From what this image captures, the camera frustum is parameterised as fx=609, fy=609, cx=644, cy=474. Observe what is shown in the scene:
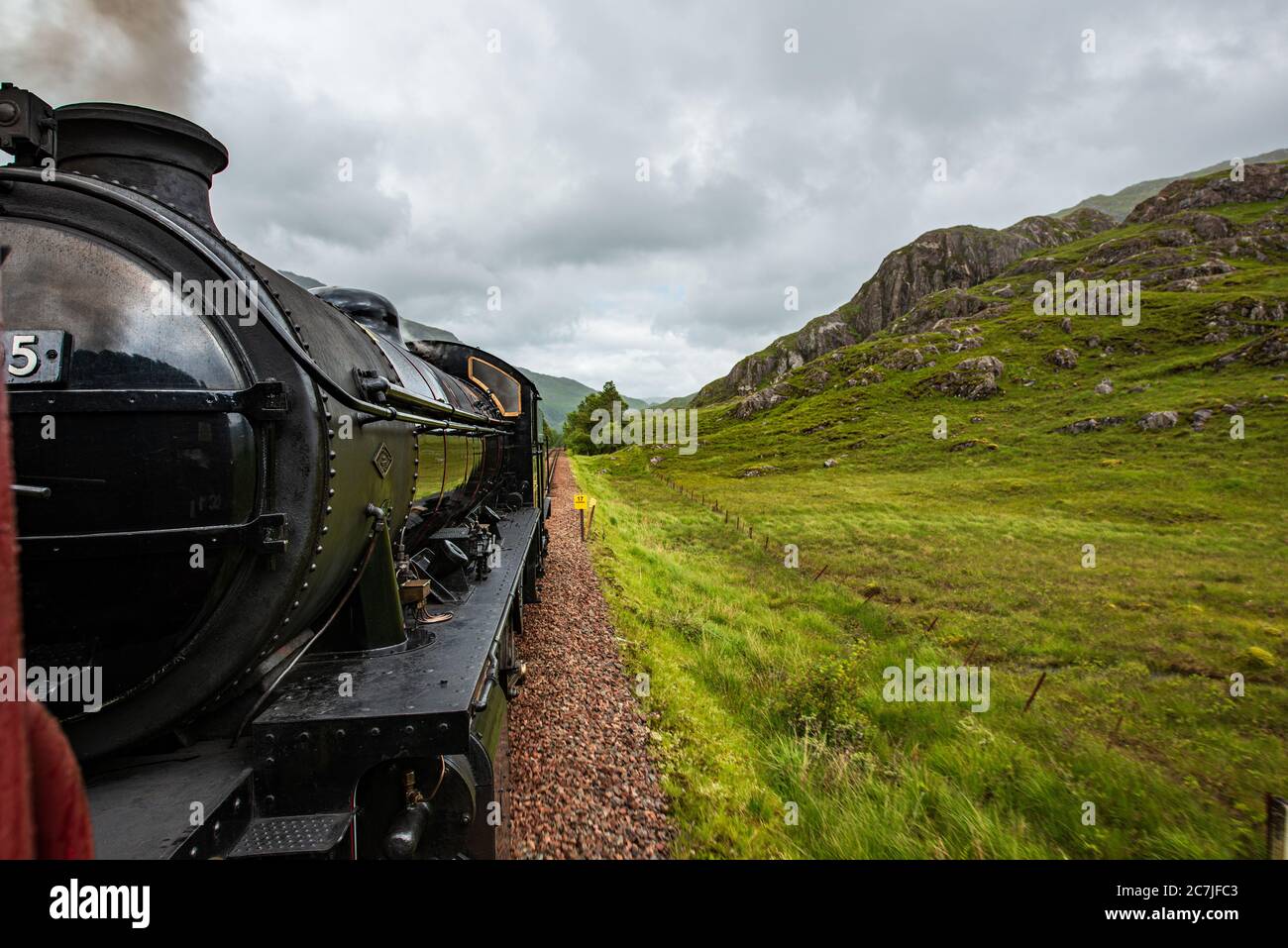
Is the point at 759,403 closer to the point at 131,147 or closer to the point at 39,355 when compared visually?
the point at 131,147

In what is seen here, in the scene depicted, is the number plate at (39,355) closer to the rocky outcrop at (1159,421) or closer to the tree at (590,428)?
the rocky outcrop at (1159,421)

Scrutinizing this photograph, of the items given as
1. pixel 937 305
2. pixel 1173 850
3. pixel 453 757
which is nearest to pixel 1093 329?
pixel 937 305

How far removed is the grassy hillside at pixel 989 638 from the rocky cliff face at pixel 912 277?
97224 millimetres

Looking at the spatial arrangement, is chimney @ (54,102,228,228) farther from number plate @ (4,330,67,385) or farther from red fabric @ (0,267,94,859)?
red fabric @ (0,267,94,859)

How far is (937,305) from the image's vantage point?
115125 millimetres

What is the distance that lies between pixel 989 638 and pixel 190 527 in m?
13.7

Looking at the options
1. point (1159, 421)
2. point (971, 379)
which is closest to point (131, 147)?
point (1159, 421)

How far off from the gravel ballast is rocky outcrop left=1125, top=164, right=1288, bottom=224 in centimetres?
15191

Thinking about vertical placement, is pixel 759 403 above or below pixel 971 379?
above

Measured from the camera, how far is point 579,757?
586 centimetres

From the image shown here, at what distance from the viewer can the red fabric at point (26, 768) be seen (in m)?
0.79
